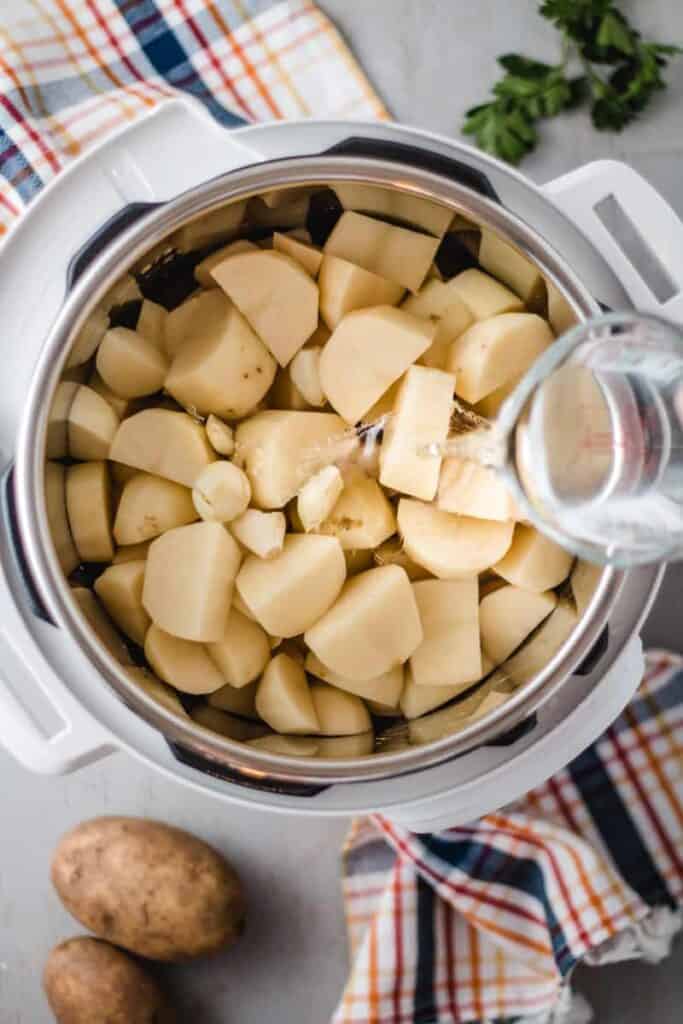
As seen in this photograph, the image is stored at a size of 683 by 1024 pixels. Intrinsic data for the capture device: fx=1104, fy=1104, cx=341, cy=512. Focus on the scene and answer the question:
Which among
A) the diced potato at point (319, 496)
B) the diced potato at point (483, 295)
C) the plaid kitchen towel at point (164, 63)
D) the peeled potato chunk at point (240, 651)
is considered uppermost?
the plaid kitchen towel at point (164, 63)

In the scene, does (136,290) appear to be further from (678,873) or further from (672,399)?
(678,873)

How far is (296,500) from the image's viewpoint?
91cm

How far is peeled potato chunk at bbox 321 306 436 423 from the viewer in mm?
855

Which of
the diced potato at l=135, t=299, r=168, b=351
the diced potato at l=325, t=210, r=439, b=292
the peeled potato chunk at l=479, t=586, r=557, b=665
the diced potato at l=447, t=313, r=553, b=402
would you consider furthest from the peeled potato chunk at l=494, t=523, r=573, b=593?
the diced potato at l=135, t=299, r=168, b=351

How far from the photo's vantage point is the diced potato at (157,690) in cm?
80

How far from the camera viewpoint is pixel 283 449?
88 cm

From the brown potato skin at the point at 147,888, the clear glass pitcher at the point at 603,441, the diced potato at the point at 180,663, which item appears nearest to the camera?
the clear glass pitcher at the point at 603,441

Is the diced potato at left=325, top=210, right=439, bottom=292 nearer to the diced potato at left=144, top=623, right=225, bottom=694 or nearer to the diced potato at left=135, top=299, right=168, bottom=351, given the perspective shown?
the diced potato at left=135, top=299, right=168, bottom=351

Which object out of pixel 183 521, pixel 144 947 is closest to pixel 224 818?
pixel 144 947

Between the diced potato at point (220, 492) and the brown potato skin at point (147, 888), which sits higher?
the diced potato at point (220, 492)

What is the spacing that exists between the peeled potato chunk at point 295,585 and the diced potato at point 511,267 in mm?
246

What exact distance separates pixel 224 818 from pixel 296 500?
440 mm

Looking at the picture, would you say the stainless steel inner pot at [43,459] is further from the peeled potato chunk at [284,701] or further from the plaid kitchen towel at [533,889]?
the plaid kitchen towel at [533,889]

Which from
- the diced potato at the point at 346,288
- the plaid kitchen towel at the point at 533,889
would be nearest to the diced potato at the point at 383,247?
the diced potato at the point at 346,288
